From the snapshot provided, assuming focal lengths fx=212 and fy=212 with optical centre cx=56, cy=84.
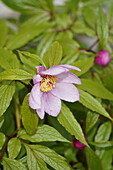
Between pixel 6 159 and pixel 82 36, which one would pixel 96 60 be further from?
pixel 6 159

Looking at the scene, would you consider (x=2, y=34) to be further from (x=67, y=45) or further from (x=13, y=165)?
(x=13, y=165)

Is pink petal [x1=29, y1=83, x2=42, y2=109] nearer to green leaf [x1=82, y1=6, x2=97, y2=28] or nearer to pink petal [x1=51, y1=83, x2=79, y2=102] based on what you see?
pink petal [x1=51, y1=83, x2=79, y2=102]

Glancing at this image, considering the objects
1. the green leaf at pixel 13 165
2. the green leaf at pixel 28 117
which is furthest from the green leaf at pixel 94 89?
the green leaf at pixel 13 165

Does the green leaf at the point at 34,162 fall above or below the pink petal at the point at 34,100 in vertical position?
below

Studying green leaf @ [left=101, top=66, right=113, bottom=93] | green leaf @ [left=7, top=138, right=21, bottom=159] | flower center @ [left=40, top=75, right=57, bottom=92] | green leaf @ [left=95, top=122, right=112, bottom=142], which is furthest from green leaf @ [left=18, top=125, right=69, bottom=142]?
green leaf @ [left=101, top=66, right=113, bottom=93]

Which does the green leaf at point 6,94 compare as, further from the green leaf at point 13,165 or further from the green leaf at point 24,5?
the green leaf at point 24,5
